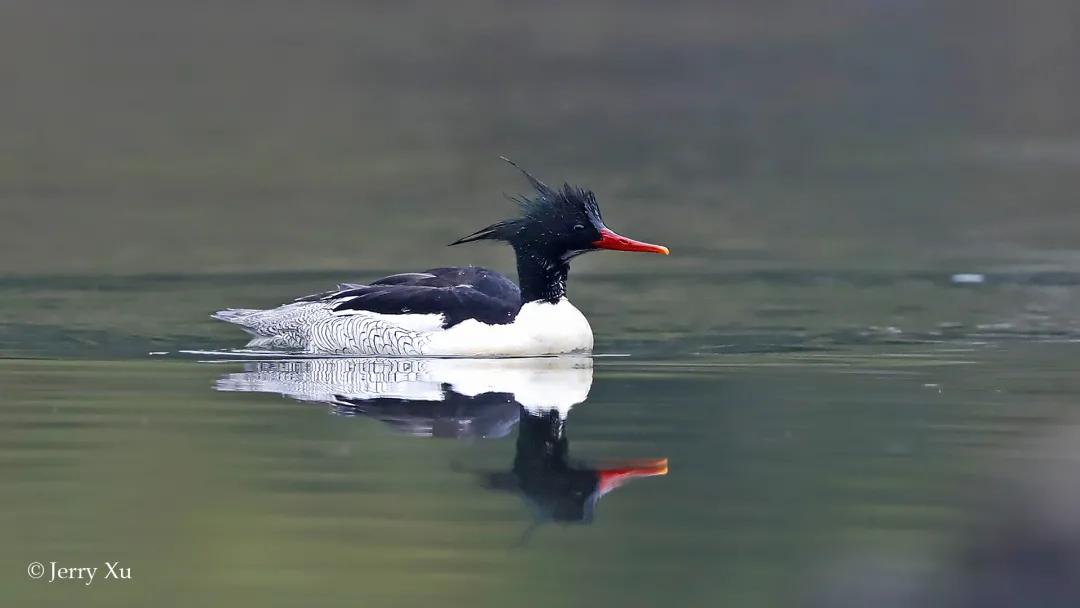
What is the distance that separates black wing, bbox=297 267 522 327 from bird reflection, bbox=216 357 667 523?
0.33 m

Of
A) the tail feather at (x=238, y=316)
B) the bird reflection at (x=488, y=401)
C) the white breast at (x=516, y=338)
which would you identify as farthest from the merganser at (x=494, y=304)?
the tail feather at (x=238, y=316)

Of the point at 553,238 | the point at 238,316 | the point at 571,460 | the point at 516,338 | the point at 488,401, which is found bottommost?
the point at 571,460

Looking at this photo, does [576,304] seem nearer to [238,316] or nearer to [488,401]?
[238,316]

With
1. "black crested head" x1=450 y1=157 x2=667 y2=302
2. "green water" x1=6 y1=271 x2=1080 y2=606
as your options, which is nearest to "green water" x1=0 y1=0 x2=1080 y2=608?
"green water" x1=6 y1=271 x2=1080 y2=606

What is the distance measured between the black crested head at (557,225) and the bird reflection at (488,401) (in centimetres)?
75

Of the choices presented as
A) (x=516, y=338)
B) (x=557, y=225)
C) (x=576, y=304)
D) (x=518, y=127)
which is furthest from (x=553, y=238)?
(x=518, y=127)

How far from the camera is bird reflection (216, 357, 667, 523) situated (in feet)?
28.7

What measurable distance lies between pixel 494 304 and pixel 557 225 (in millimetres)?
672

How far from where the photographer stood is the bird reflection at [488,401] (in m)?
8.74

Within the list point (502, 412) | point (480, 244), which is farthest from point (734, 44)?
point (502, 412)

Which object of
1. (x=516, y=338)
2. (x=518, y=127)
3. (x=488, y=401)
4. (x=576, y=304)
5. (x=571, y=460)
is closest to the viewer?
(x=571, y=460)

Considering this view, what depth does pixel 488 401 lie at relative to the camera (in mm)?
10898

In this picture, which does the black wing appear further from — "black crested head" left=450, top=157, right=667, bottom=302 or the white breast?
"black crested head" left=450, top=157, right=667, bottom=302

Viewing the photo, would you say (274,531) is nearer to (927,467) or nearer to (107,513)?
(107,513)
